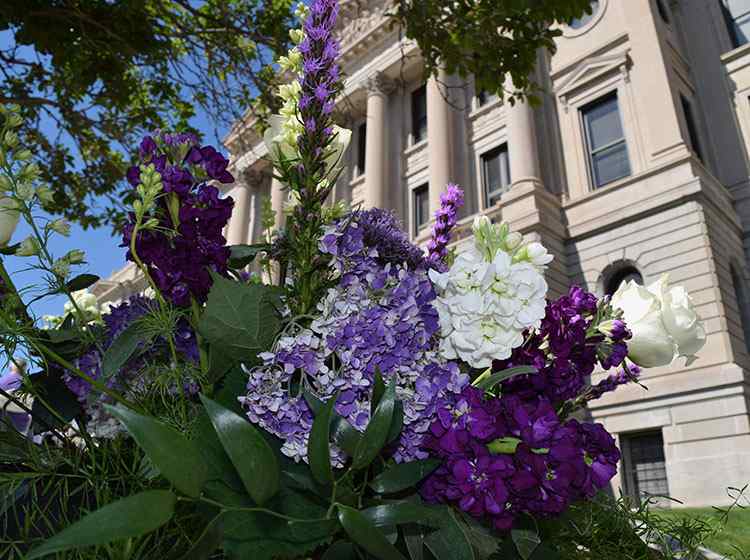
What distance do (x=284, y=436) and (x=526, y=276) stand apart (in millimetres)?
439

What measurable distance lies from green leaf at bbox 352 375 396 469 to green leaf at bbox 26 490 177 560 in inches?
8.4

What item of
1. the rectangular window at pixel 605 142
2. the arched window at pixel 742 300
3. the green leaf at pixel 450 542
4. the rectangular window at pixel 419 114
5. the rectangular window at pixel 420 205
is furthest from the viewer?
the rectangular window at pixel 419 114

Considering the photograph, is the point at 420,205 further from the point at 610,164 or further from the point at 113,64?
the point at 113,64

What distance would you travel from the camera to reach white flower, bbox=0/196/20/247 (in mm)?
856

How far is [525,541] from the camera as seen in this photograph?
0.74 metres

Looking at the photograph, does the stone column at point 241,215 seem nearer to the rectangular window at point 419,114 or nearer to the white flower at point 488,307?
the rectangular window at point 419,114

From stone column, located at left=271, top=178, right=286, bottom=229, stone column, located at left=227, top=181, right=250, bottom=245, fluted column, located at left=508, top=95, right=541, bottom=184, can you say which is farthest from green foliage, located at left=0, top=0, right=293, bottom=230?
stone column, located at left=227, top=181, right=250, bottom=245

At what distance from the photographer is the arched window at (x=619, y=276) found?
45.5 ft

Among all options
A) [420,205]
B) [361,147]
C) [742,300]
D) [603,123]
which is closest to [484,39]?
[742,300]

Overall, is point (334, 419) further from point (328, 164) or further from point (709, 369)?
point (709, 369)

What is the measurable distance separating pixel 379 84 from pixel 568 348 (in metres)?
22.0

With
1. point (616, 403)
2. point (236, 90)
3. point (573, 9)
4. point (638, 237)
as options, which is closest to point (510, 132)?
point (638, 237)

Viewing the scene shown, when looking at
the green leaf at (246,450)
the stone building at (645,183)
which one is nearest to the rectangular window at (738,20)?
the stone building at (645,183)

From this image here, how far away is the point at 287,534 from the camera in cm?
65
